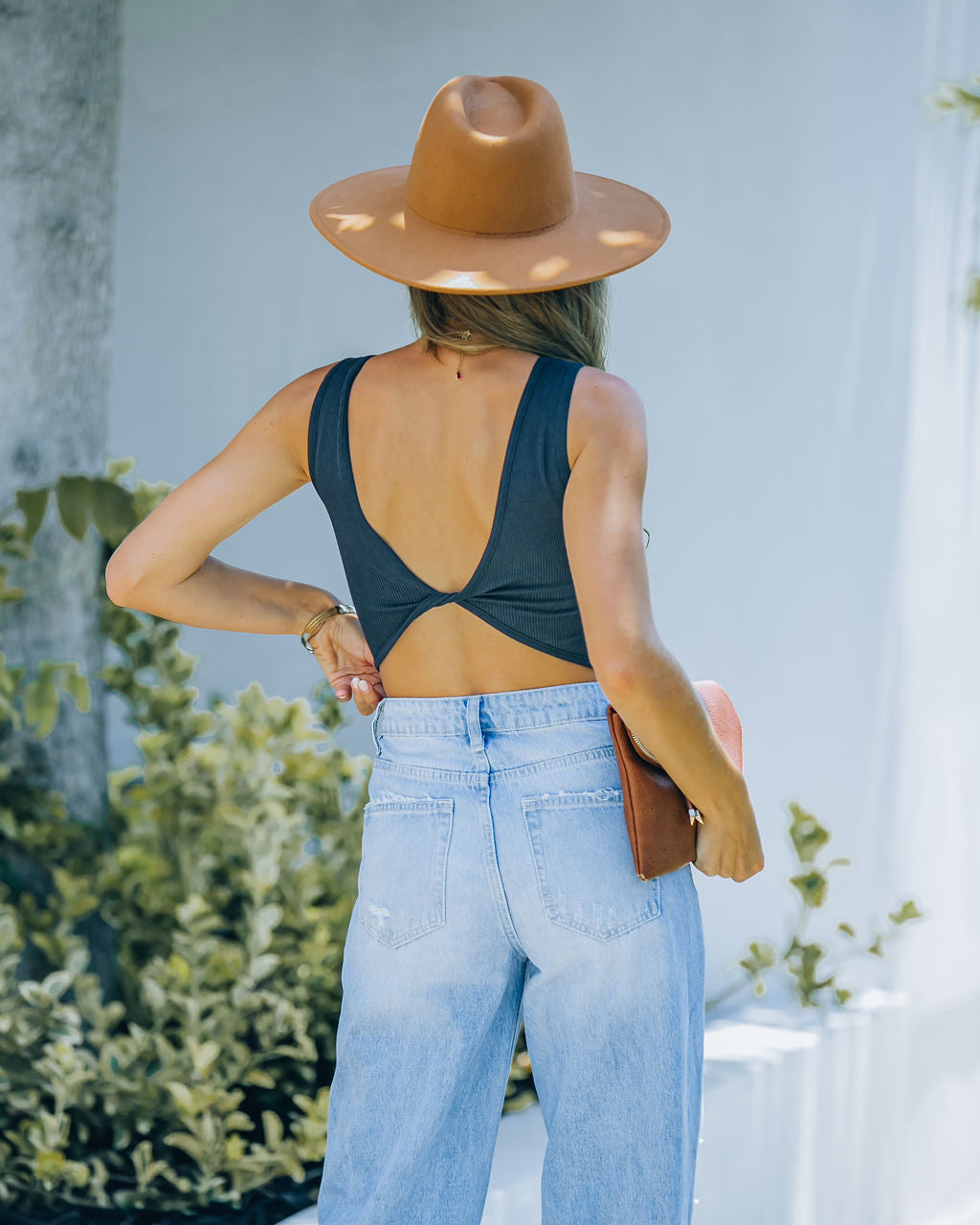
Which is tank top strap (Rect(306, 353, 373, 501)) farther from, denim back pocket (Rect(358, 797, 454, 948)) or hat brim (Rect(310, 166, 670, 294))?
denim back pocket (Rect(358, 797, 454, 948))

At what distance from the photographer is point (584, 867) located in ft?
4.92

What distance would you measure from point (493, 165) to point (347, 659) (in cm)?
72

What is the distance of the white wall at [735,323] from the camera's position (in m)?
3.44

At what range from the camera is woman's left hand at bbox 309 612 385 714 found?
1.87 meters

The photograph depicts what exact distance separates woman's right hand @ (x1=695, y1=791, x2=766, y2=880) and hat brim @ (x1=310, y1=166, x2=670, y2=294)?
2.11 ft

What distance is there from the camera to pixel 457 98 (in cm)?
162

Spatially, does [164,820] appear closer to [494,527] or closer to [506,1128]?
[506,1128]

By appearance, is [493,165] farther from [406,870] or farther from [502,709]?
[406,870]

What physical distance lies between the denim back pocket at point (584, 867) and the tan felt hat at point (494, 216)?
59 centimetres

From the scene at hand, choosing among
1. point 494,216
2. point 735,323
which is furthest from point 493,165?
point 735,323

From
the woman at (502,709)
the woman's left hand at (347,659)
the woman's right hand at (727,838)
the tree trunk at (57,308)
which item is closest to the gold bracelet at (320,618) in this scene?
the woman's left hand at (347,659)

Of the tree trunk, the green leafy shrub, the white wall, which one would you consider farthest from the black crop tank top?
the white wall

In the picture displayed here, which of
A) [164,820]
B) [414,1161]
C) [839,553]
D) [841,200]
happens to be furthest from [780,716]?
[414,1161]

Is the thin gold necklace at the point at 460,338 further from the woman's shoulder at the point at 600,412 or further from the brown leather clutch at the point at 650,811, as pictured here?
the brown leather clutch at the point at 650,811
